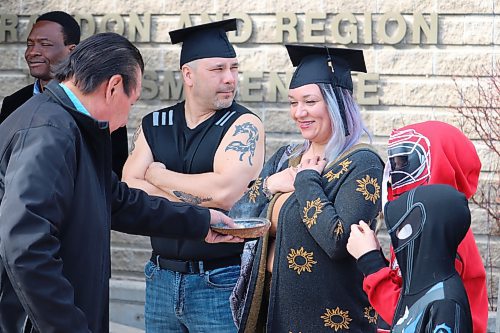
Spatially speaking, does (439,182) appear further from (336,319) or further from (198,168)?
(198,168)

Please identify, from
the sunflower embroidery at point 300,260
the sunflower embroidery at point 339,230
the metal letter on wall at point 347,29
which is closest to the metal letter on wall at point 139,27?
the metal letter on wall at point 347,29

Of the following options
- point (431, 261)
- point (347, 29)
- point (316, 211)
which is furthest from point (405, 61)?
point (431, 261)

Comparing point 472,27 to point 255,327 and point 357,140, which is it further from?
point 255,327

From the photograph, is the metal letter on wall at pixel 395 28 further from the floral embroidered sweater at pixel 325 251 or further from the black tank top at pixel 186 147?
the floral embroidered sweater at pixel 325 251

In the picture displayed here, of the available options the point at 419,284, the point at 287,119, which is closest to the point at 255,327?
the point at 419,284

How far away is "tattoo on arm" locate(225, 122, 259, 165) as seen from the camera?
15.8 feet

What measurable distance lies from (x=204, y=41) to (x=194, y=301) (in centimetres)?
137

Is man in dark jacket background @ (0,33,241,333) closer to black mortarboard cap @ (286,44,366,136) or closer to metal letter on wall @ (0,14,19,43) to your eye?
black mortarboard cap @ (286,44,366,136)

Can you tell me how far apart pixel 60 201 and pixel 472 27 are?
4175mm

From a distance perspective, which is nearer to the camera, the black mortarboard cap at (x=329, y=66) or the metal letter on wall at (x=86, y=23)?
the black mortarboard cap at (x=329, y=66)

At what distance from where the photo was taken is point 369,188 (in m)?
4.01

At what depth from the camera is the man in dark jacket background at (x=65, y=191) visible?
3029mm

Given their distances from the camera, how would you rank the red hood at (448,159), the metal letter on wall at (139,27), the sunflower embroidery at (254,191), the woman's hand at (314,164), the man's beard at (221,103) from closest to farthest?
the red hood at (448,159) → the woman's hand at (314,164) → the sunflower embroidery at (254,191) → the man's beard at (221,103) → the metal letter on wall at (139,27)

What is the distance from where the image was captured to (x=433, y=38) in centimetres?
662
